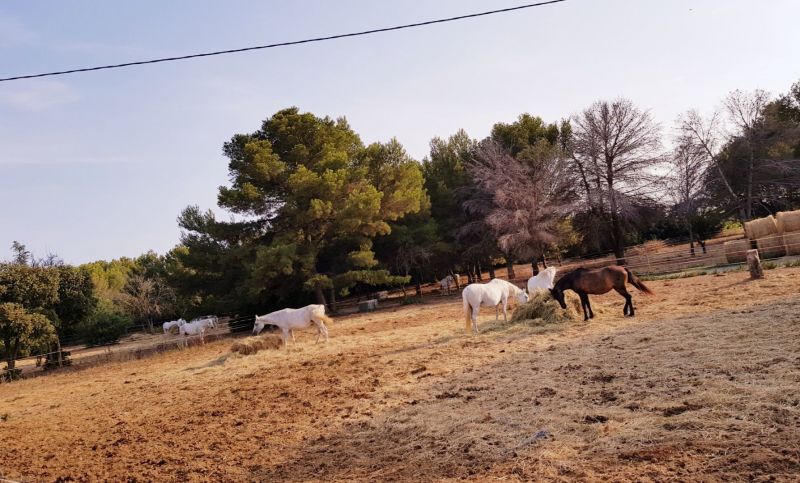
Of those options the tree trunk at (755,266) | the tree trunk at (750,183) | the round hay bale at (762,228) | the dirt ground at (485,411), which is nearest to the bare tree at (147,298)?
the dirt ground at (485,411)

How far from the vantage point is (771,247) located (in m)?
21.8

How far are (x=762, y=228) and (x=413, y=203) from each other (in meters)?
16.3

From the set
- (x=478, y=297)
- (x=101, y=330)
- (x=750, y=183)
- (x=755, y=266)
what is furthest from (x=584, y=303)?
(x=101, y=330)

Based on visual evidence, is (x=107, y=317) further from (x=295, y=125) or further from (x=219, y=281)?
(x=295, y=125)

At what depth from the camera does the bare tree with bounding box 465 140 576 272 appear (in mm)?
29641

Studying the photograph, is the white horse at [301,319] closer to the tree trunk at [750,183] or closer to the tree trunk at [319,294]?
the tree trunk at [319,294]

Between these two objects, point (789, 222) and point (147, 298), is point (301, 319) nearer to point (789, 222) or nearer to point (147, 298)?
point (789, 222)

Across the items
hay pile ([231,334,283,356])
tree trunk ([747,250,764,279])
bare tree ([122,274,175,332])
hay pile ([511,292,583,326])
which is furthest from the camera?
bare tree ([122,274,175,332])

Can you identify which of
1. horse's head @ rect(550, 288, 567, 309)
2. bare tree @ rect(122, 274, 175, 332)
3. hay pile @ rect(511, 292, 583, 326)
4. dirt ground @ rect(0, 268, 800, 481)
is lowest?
dirt ground @ rect(0, 268, 800, 481)

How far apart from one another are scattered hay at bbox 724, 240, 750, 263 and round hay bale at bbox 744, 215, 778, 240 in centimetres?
103

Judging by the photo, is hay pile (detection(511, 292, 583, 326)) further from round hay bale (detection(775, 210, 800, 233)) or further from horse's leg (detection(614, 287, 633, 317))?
round hay bale (detection(775, 210, 800, 233))

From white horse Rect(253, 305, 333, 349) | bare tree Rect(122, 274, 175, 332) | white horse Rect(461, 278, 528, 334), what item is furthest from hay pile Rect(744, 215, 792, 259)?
bare tree Rect(122, 274, 175, 332)

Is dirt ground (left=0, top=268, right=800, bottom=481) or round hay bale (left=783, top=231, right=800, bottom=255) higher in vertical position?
round hay bale (left=783, top=231, right=800, bottom=255)

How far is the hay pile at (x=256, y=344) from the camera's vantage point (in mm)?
15648
